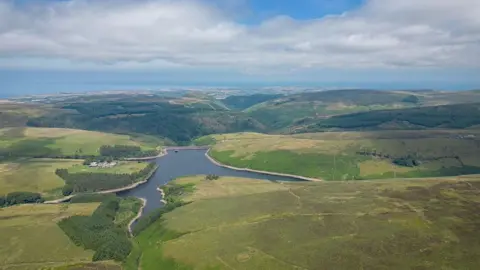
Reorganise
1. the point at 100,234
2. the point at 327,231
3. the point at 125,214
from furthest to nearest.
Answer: the point at 125,214, the point at 100,234, the point at 327,231

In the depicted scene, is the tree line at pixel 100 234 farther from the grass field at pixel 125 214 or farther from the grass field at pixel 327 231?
the grass field at pixel 327 231

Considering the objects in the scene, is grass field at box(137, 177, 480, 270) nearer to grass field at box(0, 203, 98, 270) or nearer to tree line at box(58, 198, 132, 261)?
tree line at box(58, 198, 132, 261)

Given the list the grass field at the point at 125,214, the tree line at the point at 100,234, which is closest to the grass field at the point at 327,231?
the tree line at the point at 100,234

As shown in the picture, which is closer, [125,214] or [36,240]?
[36,240]

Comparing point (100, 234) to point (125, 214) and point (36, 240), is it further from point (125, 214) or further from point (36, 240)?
point (125, 214)

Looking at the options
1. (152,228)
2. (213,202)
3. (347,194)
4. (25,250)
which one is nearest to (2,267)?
(25,250)

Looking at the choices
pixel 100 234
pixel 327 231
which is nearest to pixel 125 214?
pixel 100 234

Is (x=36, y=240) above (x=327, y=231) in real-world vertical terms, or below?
below
